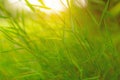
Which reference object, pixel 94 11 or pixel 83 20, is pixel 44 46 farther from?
pixel 94 11

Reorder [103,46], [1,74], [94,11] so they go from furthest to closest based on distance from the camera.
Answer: [94,11]
[1,74]
[103,46]

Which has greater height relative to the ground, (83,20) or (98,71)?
(83,20)

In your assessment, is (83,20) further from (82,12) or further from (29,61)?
(29,61)

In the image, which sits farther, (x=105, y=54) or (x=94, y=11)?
(x=94, y=11)

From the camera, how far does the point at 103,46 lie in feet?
1.95

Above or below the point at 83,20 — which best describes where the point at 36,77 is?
below

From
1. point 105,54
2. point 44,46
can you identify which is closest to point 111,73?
point 105,54

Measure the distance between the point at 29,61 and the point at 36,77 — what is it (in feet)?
0.13

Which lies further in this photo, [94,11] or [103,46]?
[94,11]

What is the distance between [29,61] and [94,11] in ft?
0.85

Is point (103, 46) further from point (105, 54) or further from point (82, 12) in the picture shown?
point (82, 12)

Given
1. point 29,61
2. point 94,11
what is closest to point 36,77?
point 29,61

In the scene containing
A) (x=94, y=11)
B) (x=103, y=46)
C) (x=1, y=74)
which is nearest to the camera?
(x=103, y=46)

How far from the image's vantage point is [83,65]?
632 millimetres
